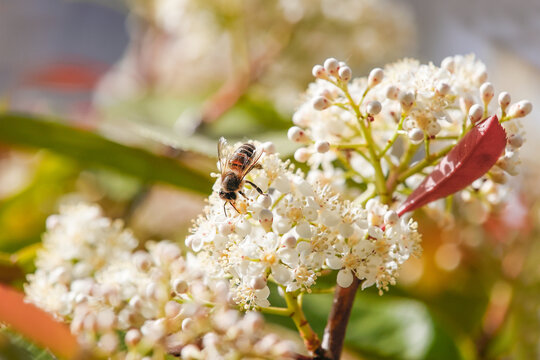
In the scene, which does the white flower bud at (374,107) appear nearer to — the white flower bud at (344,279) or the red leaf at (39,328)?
the white flower bud at (344,279)

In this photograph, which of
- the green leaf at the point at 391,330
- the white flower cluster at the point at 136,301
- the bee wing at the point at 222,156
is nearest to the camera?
the white flower cluster at the point at 136,301

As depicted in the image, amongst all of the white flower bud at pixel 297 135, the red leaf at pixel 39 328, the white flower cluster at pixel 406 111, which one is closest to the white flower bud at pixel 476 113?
the white flower cluster at pixel 406 111

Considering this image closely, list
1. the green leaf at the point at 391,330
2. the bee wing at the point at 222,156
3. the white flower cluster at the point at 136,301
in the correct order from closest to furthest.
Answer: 1. the white flower cluster at the point at 136,301
2. the bee wing at the point at 222,156
3. the green leaf at the point at 391,330

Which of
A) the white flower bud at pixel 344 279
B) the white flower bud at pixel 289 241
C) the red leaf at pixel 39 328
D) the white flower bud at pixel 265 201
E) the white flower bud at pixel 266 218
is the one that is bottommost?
the red leaf at pixel 39 328

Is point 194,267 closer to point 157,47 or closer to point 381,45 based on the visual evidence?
point 381,45

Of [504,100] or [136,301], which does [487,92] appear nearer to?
[504,100]

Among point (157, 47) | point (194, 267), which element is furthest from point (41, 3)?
point (194, 267)

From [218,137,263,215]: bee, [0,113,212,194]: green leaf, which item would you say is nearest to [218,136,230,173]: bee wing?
[218,137,263,215]: bee

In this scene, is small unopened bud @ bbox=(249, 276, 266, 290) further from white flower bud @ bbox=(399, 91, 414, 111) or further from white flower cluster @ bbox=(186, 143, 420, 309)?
white flower bud @ bbox=(399, 91, 414, 111)
